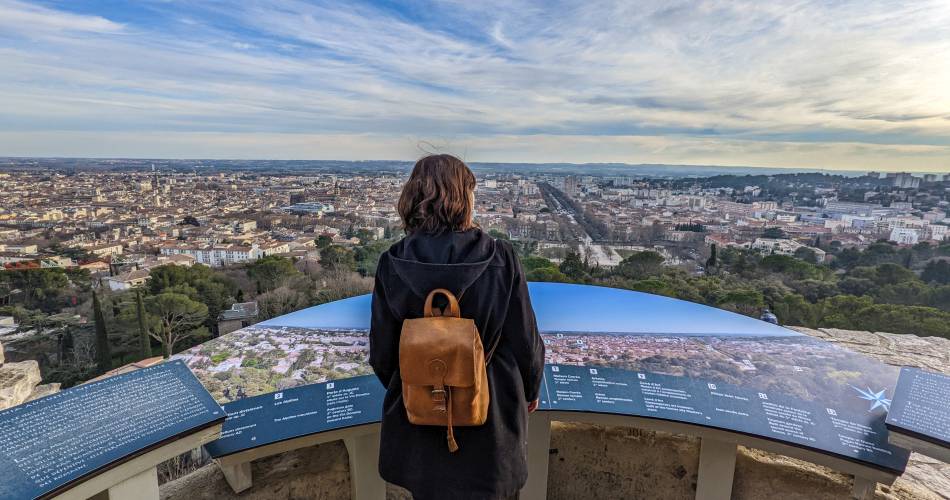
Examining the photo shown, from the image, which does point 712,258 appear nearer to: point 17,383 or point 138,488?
point 138,488

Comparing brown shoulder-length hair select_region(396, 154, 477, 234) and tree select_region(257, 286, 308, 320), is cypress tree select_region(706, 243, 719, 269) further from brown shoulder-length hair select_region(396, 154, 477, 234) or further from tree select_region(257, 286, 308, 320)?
brown shoulder-length hair select_region(396, 154, 477, 234)

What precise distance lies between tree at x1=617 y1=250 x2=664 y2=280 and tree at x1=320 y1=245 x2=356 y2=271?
8.70 meters

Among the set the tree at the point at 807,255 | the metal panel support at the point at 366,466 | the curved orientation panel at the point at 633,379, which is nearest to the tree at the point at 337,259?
the curved orientation panel at the point at 633,379

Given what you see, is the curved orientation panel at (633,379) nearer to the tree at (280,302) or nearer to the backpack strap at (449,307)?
the backpack strap at (449,307)

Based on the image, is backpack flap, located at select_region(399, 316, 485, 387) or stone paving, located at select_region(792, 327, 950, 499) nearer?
backpack flap, located at select_region(399, 316, 485, 387)

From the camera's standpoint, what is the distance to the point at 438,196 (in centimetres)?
140

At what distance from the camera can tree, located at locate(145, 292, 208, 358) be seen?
1137 cm

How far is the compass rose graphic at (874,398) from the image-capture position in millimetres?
2255

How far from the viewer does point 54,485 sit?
4.85 feet

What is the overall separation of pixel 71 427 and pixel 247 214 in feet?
73.5

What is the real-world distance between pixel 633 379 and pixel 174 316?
1337cm

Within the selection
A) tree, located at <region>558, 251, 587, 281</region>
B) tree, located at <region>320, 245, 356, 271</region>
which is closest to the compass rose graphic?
tree, located at <region>558, 251, 587, 281</region>

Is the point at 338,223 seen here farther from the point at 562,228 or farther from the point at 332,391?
the point at 332,391

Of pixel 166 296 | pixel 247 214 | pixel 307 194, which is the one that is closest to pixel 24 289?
pixel 166 296
